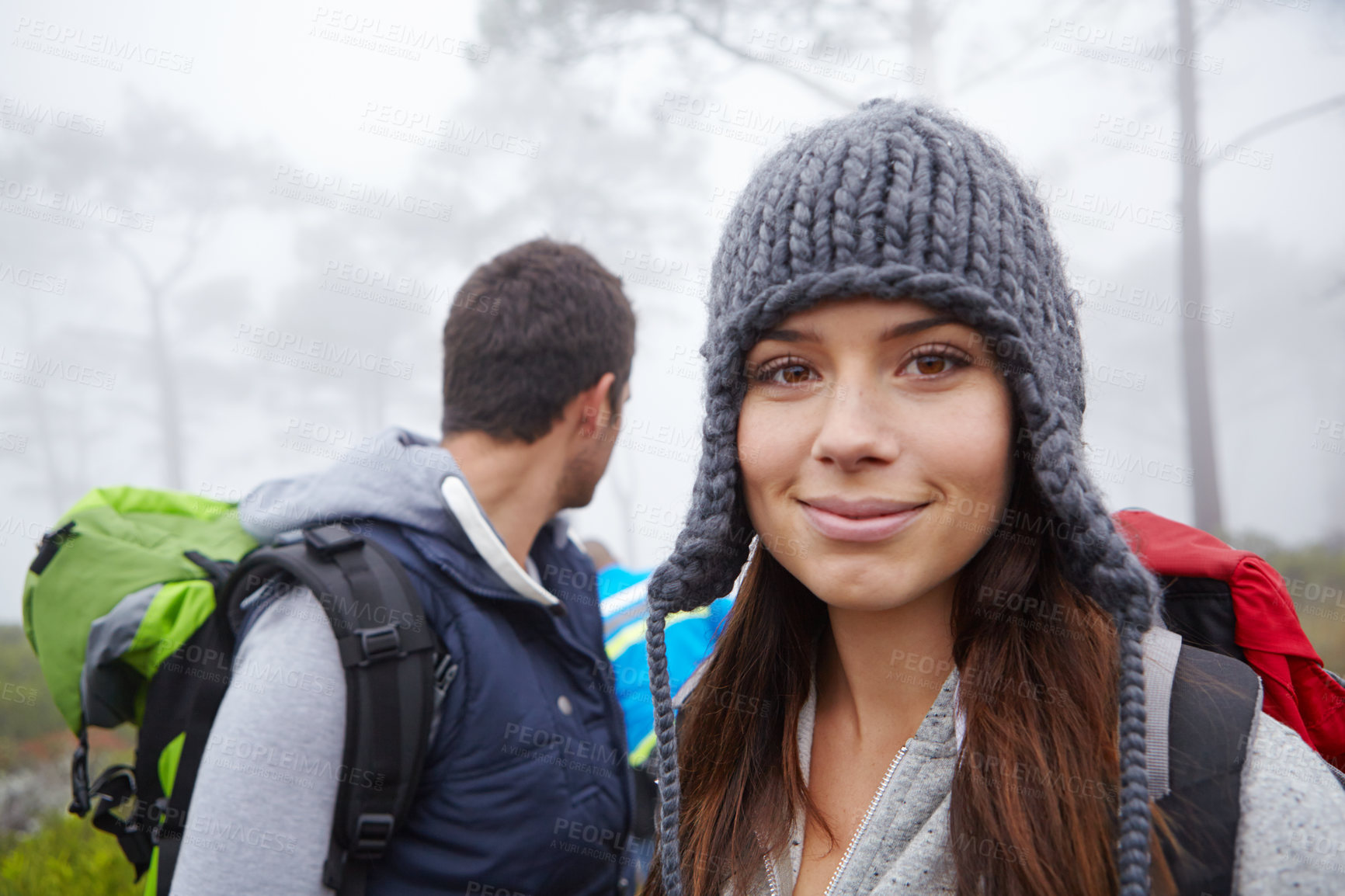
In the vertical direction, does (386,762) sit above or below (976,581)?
below

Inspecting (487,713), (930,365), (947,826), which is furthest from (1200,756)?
(487,713)

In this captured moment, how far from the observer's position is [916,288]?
1282 millimetres

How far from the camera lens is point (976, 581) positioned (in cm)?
148

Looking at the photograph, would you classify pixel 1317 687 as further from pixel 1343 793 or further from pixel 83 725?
pixel 83 725

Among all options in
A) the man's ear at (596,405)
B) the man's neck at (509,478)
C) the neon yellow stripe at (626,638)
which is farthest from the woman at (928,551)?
the man's ear at (596,405)

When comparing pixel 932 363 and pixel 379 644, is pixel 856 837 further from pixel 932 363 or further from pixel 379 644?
pixel 379 644

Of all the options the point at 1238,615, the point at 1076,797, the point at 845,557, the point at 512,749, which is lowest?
the point at 512,749

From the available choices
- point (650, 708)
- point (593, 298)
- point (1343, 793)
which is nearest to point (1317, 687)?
point (1343, 793)

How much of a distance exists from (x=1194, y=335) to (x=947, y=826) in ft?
27.5

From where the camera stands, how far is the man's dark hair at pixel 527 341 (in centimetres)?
265

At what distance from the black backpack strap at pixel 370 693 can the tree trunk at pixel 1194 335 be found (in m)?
8.04

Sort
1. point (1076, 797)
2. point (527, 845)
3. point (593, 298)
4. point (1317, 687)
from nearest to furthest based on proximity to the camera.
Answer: point (1076, 797)
point (1317, 687)
point (527, 845)
point (593, 298)

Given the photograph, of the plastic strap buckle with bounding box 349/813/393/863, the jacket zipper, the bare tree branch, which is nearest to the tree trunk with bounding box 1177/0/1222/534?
the bare tree branch

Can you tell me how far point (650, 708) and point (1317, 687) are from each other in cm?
177
